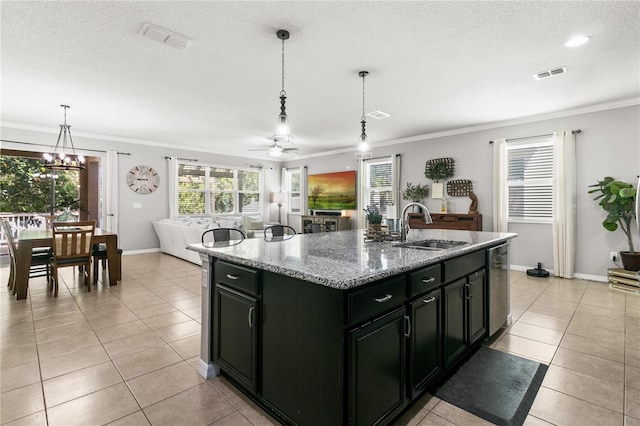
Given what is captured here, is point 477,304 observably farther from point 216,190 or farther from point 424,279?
point 216,190

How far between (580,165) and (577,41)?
274 centimetres

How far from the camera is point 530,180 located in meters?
5.31

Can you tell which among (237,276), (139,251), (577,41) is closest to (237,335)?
(237,276)

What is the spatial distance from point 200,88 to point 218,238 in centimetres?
204

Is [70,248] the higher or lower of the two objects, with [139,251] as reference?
higher

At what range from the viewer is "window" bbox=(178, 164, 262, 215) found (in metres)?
7.96

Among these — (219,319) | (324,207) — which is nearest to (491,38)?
(219,319)

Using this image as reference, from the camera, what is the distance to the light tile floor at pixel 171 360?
1781mm

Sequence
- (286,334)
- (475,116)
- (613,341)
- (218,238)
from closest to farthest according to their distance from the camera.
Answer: (286,334)
(613,341)
(218,238)
(475,116)

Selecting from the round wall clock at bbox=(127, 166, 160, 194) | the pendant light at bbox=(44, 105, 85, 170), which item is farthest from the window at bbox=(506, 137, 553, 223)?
the round wall clock at bbox=(127, 166, 160, 194)

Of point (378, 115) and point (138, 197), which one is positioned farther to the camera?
point (138, 197)

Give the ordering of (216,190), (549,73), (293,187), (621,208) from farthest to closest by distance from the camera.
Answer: (293,187)
(216,190)
(621,208)
(549,73)

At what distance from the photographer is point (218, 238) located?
321cm

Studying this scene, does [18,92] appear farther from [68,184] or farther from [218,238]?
[68,184]
